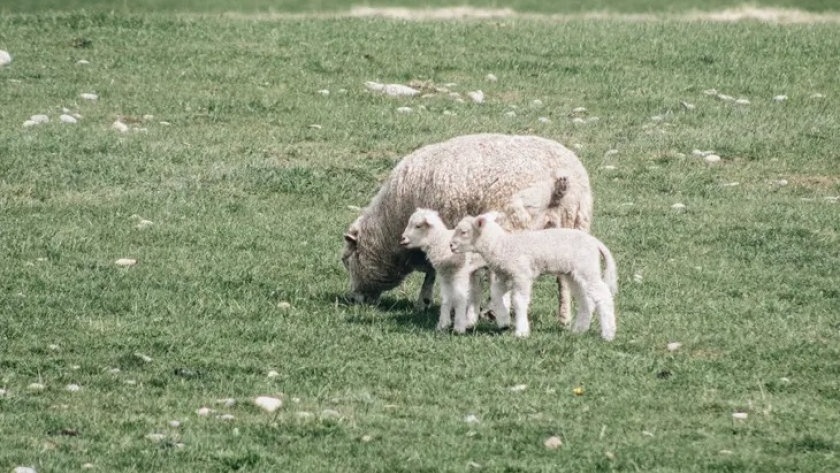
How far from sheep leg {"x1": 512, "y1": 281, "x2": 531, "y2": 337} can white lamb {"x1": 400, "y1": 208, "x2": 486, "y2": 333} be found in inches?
21.3

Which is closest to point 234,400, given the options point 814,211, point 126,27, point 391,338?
point 391,338

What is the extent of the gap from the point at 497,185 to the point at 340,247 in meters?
3.11

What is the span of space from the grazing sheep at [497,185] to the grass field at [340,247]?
0.89m

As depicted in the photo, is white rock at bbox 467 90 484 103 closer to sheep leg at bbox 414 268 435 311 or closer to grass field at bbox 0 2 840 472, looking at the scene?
grass field at bbox 0 2 840 472

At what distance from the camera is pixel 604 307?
11609mm

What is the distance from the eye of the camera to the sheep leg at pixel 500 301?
472 inches

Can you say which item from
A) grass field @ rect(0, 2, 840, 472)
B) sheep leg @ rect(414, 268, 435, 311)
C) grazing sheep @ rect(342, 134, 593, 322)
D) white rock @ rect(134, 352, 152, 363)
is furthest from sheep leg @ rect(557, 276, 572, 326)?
white rock @ rect(134, 352, 152, 363)

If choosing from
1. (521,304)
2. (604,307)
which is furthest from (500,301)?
(604,307)

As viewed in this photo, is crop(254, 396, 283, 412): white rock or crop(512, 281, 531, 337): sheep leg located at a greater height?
crop(512, 281, 531, 337): sheep leg

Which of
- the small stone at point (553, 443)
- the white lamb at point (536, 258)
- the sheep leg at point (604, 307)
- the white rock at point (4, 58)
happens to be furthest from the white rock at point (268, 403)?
the white rock at point (4, 58)

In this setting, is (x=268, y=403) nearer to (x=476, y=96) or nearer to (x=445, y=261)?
(x=445, y=261)

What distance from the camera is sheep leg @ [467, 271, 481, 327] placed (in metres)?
→ 12.5

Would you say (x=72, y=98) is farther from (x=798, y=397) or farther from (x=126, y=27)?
(x=798, y=397)

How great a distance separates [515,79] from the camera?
22.2 metres
